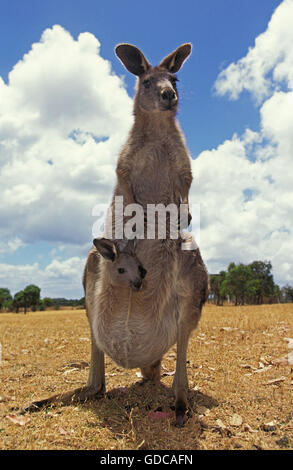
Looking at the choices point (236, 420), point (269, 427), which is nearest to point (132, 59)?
point (236, 420)

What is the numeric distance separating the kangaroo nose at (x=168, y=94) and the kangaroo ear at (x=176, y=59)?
70 centimetres

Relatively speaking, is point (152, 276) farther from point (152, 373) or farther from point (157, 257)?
point (152, 373)

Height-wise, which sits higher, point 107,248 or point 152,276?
point 107,248

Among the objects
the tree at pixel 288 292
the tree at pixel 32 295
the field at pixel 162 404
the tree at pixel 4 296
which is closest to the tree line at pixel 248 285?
the tree at pixel 288 292

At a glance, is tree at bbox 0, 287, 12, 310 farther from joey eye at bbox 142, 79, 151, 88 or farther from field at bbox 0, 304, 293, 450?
joey eye at bbox 142, 79, 151, 88

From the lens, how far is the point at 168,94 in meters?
4.50

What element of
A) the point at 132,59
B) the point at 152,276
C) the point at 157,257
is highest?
the point at 132,59

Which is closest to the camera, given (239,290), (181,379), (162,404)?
(181,379)

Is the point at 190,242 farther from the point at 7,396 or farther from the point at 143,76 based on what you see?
the point at 7,396

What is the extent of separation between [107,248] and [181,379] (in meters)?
1.58

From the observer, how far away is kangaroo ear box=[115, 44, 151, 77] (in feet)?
16.0

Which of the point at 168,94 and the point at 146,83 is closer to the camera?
the point at 168,94

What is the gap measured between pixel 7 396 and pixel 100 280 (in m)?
1.97

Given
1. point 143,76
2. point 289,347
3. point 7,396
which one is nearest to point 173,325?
point 7,396
